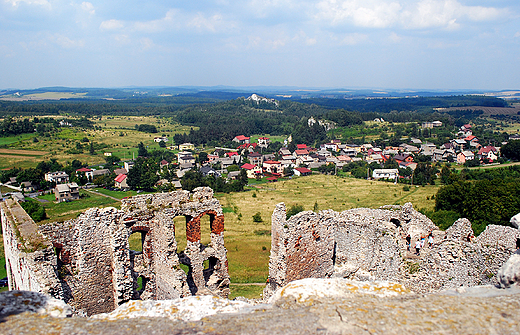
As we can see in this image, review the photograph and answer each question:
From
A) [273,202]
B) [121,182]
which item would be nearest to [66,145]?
[121,182]

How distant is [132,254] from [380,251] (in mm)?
12434

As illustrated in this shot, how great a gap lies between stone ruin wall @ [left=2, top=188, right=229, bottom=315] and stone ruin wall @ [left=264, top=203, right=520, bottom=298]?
343cm

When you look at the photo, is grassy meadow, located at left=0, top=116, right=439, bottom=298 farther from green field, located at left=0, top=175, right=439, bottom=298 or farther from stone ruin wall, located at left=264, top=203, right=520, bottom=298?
stone ruin wall, located at left=264, top=203, right=520, bottom=298

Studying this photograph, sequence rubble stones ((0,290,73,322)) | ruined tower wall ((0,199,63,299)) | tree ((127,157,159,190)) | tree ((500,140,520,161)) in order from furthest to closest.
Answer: tree ((500,140,520,161)) → tree ((127,157,159,190)) → ruined tower wall ((0,199,63,299)) → rubble stones ((0,290,73,322))

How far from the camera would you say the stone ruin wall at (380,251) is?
15.7m

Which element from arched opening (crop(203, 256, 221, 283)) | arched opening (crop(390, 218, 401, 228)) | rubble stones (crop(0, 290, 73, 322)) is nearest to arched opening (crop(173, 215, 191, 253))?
arched opening (crop(203, 256, 221, 283))

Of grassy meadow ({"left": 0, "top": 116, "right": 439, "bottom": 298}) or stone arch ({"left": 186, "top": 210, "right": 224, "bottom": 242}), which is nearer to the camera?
stone arch ({"left": 186, "top": 210, "right": 224, "bottom": 242})

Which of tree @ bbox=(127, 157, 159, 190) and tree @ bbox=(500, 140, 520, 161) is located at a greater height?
tree @ bbox=(500, 140, 520, 161)

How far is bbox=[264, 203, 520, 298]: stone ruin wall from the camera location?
15.7 meters

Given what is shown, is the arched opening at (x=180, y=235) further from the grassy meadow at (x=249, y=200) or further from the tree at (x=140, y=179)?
the tree at (x=140, y=179)

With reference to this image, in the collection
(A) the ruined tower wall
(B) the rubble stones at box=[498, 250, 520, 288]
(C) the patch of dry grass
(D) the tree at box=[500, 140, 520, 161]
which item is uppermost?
(B) the rubble stones at box=[498, 250, 520, 288]

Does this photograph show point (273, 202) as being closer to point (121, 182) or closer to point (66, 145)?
point (121, 182)

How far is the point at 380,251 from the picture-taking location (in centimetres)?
1870

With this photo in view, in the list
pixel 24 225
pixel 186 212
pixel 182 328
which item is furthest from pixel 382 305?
pixel 24 225
